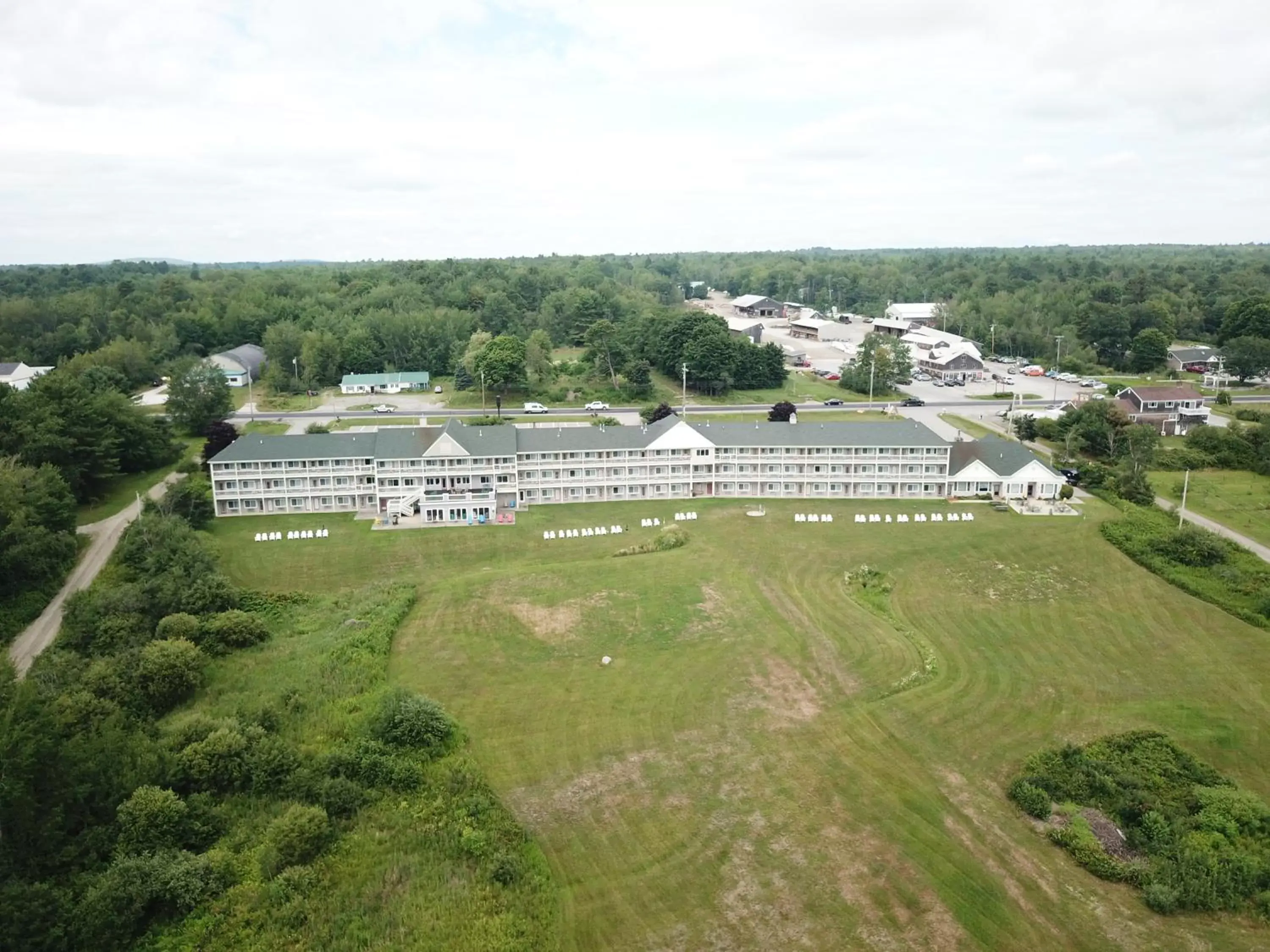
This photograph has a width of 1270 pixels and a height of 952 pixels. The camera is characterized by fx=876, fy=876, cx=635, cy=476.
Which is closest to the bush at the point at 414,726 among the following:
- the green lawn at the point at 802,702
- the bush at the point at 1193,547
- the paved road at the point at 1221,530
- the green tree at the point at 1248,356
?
the green lawn at the point at 802,702

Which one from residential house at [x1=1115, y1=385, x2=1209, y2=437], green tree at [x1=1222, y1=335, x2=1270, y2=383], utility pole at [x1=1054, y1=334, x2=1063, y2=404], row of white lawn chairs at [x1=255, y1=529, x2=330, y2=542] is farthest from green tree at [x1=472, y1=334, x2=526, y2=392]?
green tree at [x1=1222, y1=335, x2=1270, y2=383]

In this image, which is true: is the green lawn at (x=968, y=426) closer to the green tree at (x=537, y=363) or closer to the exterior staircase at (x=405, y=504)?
the green tree at (x=537, y=363)

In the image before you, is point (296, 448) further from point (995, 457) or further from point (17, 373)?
point (17, 373)

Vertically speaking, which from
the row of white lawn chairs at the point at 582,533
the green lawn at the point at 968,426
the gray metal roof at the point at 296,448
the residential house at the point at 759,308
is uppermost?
the residential house at the point at 759,308

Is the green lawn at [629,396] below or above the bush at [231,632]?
above

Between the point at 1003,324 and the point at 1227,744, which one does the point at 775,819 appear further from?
the point at 1003,324

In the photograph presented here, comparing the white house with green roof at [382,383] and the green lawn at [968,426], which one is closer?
the green lawn at [968,426]
